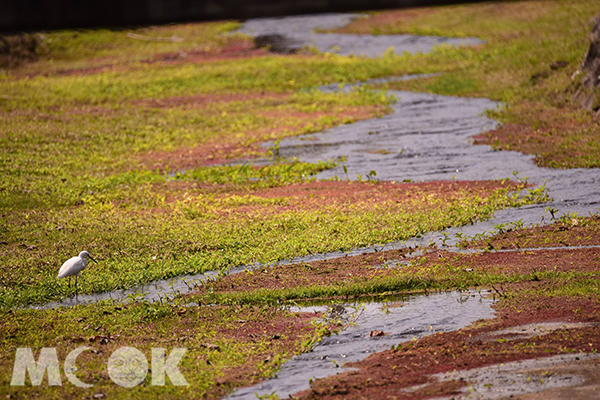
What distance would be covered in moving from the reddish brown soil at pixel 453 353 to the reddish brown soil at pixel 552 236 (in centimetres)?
293

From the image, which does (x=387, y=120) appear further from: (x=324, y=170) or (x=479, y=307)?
(x=479, y=307)

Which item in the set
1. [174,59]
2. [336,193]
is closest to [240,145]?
[336,193]

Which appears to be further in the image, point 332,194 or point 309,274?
point 332,194

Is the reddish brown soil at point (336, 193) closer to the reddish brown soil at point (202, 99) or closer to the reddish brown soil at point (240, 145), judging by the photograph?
the reddish brown soil at point (240, 145)

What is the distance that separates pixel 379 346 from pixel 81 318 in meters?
4.61

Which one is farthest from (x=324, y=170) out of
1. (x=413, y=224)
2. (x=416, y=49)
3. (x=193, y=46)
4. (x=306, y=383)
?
(x=193, y=46)

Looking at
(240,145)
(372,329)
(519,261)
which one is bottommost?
(372,329)

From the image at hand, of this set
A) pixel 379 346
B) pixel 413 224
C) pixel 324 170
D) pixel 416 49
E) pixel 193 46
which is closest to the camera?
pixel 379 346

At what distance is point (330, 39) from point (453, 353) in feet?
121

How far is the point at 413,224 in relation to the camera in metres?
15.2

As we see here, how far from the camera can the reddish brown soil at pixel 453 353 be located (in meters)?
9.01

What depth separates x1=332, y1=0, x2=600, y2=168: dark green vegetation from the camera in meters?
21.2

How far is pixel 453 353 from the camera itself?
9.88 m

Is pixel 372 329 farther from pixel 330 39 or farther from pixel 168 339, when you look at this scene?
pixel 330 39
